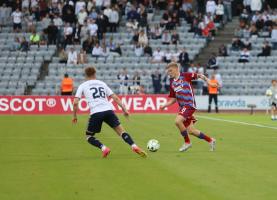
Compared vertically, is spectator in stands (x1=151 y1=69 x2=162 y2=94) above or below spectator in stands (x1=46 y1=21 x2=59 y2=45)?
below

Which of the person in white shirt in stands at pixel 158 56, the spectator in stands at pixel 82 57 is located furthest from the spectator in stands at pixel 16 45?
the person in white shirt in stands at pixel 158 56

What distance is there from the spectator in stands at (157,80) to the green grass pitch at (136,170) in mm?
20080

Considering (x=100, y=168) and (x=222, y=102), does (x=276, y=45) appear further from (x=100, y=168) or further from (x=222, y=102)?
(x=100, y=168)

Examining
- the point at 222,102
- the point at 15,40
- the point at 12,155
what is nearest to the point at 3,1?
the point at 15,40

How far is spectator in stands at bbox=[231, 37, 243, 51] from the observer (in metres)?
45.8

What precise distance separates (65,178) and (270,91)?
24.9 metres

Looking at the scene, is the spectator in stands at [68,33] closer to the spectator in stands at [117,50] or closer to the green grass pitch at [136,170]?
the spectator in stands at [117,50]

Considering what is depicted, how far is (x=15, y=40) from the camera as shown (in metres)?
48.2

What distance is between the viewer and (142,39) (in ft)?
151

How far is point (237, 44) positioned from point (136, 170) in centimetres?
3279

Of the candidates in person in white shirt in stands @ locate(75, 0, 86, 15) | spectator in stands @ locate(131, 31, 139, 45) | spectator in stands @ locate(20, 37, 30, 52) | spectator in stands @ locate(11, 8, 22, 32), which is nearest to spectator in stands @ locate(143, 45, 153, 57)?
spectator in stands @ locate(131, 31, 139, 45)

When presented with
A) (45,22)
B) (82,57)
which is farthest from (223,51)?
(45,22)

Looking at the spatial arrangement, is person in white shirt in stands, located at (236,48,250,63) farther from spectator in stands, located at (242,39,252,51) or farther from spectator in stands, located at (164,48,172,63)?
spectator in stands, located at (164,48,172,63)

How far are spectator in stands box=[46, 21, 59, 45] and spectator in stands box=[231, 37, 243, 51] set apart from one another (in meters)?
10.7
